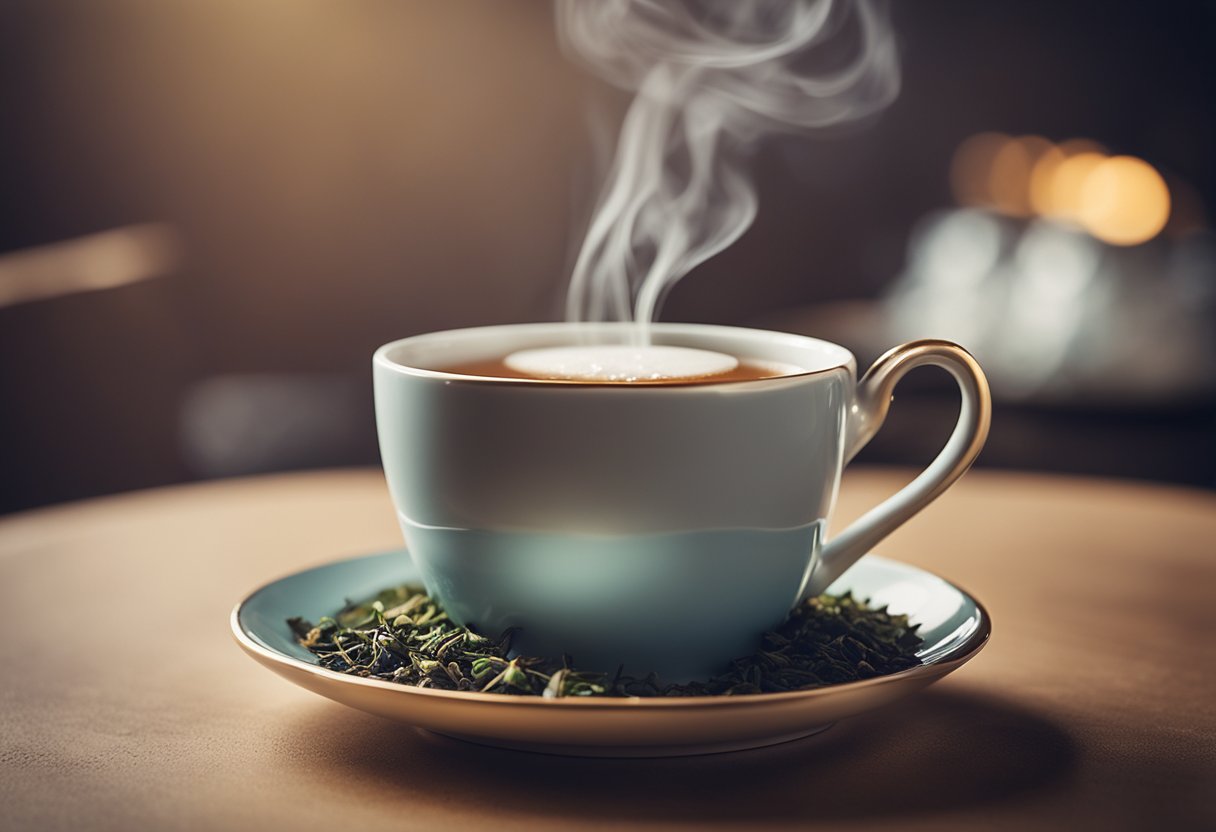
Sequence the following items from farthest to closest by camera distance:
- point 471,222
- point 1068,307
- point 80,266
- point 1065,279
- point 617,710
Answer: point 471,222
point 1065,279
point 1068,307
point 80,266
point 617,710

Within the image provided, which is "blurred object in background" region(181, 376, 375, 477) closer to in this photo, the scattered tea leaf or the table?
the table

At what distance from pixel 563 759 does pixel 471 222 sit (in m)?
4.17

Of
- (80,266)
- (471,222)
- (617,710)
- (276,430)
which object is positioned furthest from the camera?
(471,222)

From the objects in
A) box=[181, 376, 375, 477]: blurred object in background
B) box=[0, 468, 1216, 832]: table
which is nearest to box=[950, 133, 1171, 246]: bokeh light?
box=[181, 376, 375, 477]: blurred object in background

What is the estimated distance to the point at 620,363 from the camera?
76cm

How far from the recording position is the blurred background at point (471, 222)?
2.93m

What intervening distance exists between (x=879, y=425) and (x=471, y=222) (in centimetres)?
404

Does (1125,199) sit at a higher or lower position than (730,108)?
lower

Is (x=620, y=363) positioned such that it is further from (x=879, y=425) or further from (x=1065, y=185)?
(x=1065, y=185)

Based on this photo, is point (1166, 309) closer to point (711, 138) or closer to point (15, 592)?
point (711, 138)

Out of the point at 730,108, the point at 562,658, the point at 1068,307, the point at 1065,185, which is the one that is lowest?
the point at 1068,307

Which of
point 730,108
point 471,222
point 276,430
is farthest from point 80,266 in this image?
point 471,222

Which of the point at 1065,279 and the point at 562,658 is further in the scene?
the point at 1065,279

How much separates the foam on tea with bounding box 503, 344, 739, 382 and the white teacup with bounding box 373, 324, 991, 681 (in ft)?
0.29
